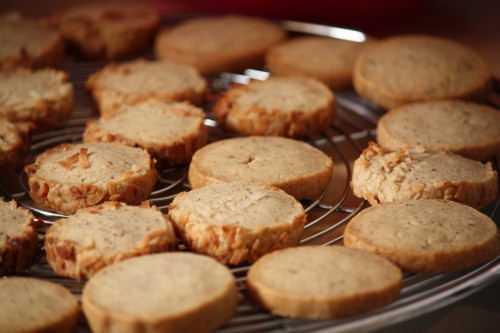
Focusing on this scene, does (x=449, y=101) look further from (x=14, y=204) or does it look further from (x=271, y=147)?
(x=14, y=204)

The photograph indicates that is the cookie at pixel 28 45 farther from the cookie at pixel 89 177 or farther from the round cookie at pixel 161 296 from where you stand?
the round cookie at pixel 161 296

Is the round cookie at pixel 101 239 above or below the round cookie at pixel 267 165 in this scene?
below

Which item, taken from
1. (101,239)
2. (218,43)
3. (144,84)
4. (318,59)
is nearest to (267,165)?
(101,239)

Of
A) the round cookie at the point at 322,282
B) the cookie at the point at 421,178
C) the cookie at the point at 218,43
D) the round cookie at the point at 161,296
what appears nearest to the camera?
the round cookie at the point at 161,296

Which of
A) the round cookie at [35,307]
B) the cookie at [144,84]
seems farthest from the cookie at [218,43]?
the round cookie at [35,307]

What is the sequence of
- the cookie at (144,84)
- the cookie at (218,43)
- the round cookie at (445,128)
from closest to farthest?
the round cookie at (445,128), the cookie at (144,84), the cookie at (218,43)

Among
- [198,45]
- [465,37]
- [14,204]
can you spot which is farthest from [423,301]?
[465,37]

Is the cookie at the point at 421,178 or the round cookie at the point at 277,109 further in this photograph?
the round cookie at the point at 277,109
